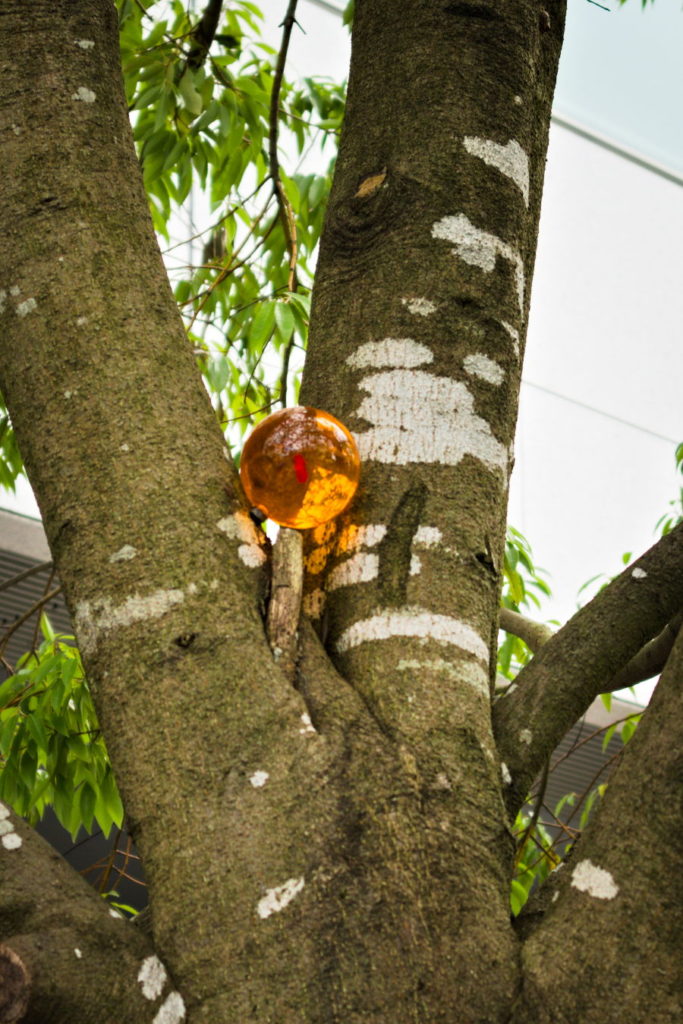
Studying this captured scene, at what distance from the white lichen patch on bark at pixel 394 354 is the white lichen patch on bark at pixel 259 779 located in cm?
42

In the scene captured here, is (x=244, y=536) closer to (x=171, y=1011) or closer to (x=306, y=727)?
(x=306, y=727)

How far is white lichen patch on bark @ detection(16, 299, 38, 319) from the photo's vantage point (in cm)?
94

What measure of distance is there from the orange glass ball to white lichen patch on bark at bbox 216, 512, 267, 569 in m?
0.03

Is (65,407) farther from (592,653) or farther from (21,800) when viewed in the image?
(21,800)

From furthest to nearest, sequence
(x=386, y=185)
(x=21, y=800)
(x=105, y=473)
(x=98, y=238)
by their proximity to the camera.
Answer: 1. (x=21, y=800)
2. (x=386, y=185)
3. (x=98, y=238)
4. (x=105, y=473)

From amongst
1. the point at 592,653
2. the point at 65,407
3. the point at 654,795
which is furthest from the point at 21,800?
the point at 654,795

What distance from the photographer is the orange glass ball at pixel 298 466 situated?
0.91 metres

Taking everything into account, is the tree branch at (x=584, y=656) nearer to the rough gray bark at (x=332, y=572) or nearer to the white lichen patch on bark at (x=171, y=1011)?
the rough gray bark at (x=332, y=572)

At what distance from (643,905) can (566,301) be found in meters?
4.38

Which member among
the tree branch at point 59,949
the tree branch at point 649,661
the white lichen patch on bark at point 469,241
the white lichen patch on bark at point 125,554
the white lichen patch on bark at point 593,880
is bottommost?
the tree branch at point 649,661

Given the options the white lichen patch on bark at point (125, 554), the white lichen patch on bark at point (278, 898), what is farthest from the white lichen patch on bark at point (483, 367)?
the white lichen patch on bark at point (278, 898)

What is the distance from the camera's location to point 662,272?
5.04 metres

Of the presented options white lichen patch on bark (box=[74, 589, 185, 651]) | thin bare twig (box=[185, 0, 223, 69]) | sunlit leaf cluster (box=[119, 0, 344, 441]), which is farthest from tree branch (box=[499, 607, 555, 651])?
thin bare twig (box=[185, 0, 223, 69])

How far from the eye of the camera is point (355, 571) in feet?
3.03
